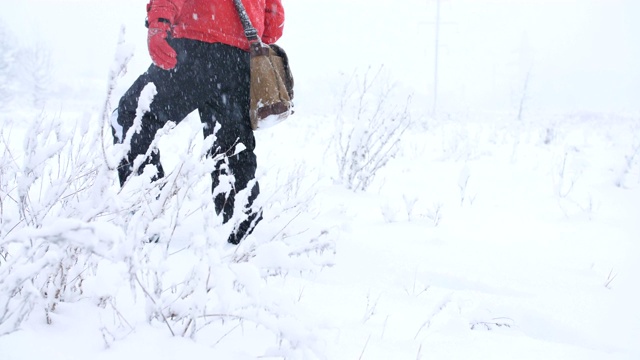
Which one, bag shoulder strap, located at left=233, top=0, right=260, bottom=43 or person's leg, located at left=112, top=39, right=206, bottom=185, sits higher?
bag shoulder strap, located at left=233, top=0, right=260, bottom=43

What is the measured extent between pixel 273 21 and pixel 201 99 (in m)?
0.58

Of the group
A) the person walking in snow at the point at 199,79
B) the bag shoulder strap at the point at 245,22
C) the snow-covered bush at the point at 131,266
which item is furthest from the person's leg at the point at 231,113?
the snow-covered bush at the point at 131,266

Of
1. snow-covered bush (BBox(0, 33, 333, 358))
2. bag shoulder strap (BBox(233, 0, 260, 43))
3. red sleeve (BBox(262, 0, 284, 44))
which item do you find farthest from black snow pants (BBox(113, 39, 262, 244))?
snow-covered bush (BBox(0, 33, 333, 358))

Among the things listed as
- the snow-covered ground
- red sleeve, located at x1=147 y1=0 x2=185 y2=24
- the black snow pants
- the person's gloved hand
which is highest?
red sleeve, located at x1=147 y1=0 x2=185 y2=24

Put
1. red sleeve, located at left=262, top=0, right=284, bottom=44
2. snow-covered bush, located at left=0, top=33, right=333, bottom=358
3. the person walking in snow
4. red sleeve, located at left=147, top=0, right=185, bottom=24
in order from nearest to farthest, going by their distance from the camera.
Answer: snow-covered bush, located at left=0, top=33, right=333, bottom=358
red sleeve, located at left=147, top=0, right=185, bottom=24
the person walking in snow
red sleeve, located at left=262, top=0, right=284, bottom=44

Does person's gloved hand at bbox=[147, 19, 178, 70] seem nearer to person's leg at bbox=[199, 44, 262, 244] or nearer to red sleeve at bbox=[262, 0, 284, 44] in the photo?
person's leg at bbox=[199, 44, 262, 244]

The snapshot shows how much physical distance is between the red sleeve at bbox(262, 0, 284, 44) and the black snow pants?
30cm

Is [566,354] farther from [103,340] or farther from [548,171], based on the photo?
[548,171]

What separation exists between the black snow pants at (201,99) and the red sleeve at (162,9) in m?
0.13

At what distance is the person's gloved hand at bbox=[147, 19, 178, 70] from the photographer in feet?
5.25

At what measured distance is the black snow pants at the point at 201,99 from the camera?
1.71 m

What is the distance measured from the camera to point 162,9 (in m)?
1.59

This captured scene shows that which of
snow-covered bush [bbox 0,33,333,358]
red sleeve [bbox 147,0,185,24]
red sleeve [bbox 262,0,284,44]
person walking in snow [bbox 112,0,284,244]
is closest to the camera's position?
snow-covered bush [bbox 0,33,333,358]

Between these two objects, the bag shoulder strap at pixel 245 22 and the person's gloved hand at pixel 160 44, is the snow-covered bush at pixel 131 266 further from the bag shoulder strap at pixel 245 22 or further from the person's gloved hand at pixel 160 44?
the bag shoulder strap at pixel 245 22
